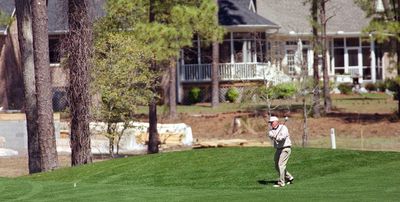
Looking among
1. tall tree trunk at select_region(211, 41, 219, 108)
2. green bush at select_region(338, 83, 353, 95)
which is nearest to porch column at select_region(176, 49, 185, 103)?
tall tree trunk at select_region(211, 41, 219, 108)

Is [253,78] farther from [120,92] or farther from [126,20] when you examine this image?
[120,92]

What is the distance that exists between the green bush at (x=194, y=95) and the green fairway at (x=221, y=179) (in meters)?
26.8

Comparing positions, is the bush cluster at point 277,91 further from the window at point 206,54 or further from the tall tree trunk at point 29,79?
the window at point 206,54

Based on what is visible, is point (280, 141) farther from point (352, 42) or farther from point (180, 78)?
point (352, 42)

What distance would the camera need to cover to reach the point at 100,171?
24344mm

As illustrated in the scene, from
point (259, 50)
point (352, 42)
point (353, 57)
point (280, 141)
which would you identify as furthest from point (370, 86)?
point (280, 141)

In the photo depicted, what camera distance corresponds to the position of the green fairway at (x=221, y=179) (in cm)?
1945

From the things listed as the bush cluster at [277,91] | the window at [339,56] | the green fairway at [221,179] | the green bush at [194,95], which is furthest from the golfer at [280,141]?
the window at [339,56]

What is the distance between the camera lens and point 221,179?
22.3 meters

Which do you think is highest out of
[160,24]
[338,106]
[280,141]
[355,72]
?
[160,24]

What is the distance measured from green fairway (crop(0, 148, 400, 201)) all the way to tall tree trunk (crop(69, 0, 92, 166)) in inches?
128

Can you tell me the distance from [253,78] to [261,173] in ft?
97.1

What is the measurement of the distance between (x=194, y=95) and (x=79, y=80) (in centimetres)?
2473

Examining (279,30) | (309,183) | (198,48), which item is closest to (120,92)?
(309,183)
